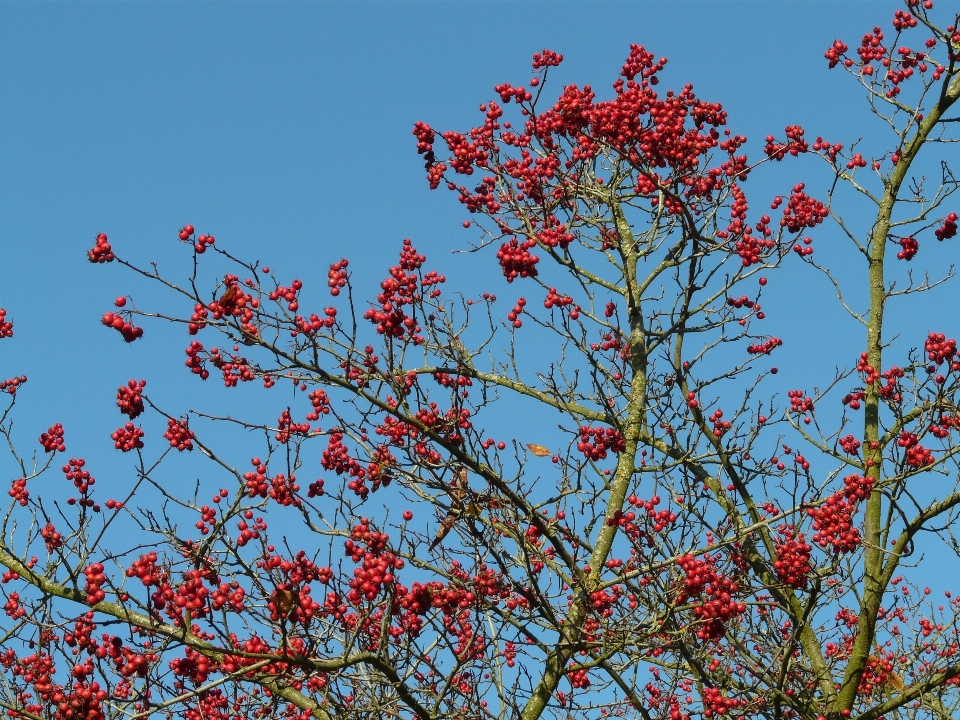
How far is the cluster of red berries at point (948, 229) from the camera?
34.7 ft

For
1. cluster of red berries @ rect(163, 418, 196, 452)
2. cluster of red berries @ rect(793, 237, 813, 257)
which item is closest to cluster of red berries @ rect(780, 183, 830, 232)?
cluster of red berries @ rect(793, 237, 813, 257)

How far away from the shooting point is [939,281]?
10.6 m

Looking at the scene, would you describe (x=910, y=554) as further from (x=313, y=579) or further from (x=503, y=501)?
(x=313, y=579)

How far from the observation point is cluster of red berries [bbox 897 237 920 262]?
1075 cm

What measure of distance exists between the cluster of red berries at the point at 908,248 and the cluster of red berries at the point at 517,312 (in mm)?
4389

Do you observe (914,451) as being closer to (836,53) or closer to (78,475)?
(836,53)

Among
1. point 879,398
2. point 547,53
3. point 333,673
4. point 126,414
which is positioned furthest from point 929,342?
point 126,414

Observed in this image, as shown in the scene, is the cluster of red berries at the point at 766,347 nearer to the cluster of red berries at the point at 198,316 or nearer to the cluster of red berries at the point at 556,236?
the cluster of red berries at the point at 556,236

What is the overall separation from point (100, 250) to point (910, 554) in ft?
25.4

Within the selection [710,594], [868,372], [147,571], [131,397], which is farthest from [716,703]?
[131,397]

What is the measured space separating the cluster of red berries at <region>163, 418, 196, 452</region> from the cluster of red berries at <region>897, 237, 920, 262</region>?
7.80 meters

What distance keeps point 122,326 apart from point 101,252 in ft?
1.78

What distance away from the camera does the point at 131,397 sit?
25.0 ft

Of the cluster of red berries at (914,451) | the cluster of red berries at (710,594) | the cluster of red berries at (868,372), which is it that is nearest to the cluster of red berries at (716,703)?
the cluster of red berries at (710,594)
